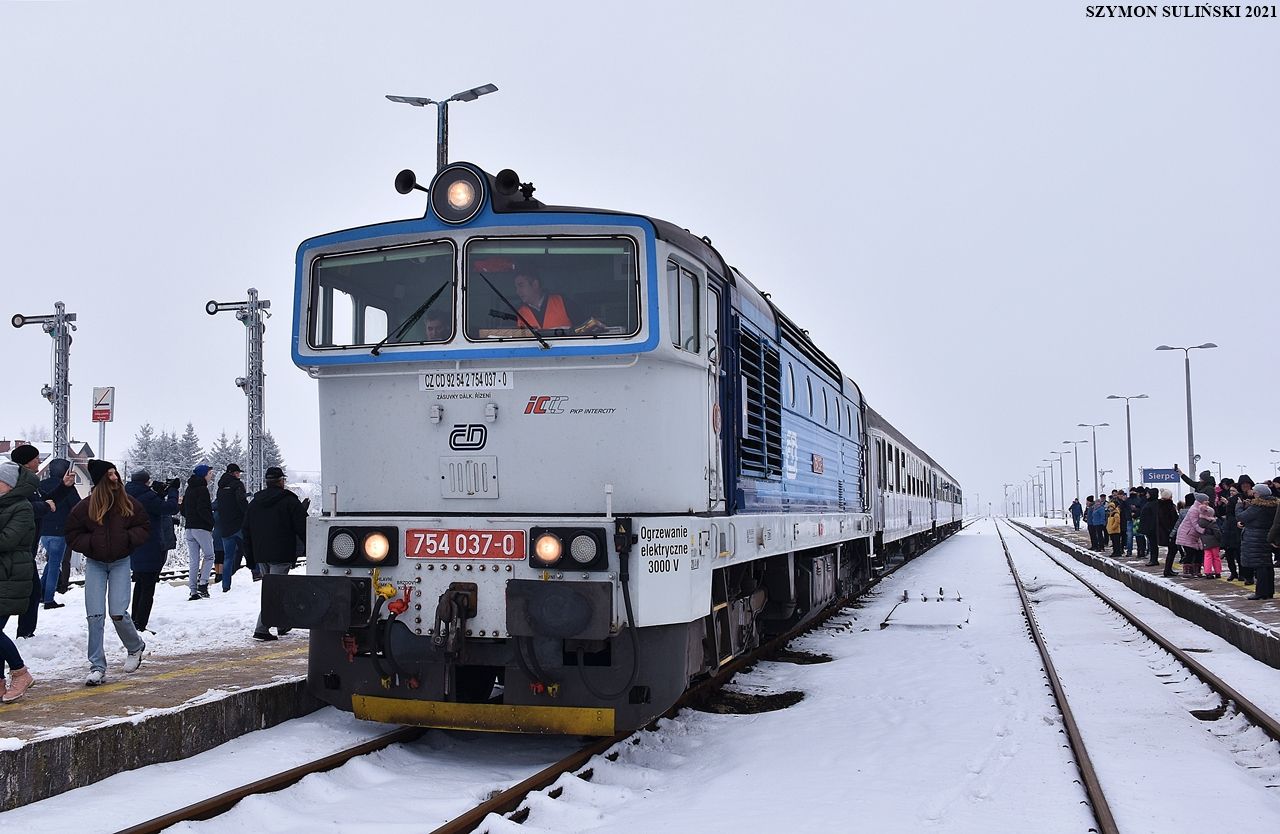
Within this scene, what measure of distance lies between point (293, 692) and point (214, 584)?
29.4 feet

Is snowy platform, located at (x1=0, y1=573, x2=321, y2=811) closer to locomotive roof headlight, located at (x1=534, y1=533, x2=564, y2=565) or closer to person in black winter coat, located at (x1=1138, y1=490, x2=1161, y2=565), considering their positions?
locomotive roof headlight, located at (x1=534, y1=533, x2=564, y2=565)

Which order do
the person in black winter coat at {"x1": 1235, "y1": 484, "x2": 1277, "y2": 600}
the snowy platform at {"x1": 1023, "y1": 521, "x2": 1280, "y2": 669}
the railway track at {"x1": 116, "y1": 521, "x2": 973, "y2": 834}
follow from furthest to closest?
the person in black winter coat at {"x1": 1235, "y1": 484, "x2": 1277, "y2": 600}, the snowy platform at {"x1": 1023, "y1": 521, "x2": 1280, "y2": 669}, the railway track at {"x1": 116, "y1": 521, "x2": 973, "y2": 834}

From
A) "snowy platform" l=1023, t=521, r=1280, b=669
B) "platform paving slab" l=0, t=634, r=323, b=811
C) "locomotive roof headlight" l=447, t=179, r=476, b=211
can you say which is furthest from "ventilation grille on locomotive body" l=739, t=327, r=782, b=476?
"snowy platform" l=1023, t=521, r=1280, b=669

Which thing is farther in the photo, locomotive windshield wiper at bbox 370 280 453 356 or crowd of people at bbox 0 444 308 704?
crowd of people at bbox 0 444 308 704

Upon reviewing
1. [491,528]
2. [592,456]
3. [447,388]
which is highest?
[447,388]

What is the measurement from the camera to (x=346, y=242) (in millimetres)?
7262

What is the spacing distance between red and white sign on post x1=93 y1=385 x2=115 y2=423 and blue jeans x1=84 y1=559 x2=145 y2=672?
1448cm

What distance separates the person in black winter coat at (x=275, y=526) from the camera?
1028 cm

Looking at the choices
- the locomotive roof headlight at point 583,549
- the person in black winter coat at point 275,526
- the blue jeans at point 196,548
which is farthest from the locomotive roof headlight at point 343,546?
the blue jeans at point 196,548

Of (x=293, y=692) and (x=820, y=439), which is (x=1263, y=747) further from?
(x=293, y=692)

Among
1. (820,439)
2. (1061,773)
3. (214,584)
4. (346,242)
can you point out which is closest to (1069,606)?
(820,439)

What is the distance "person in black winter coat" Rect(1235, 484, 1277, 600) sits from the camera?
14.5m

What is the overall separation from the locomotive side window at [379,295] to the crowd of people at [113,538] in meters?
2.19

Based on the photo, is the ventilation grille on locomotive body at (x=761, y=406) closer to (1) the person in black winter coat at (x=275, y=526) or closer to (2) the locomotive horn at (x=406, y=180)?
(2) the locomotive horn at (x=406, y=180)
